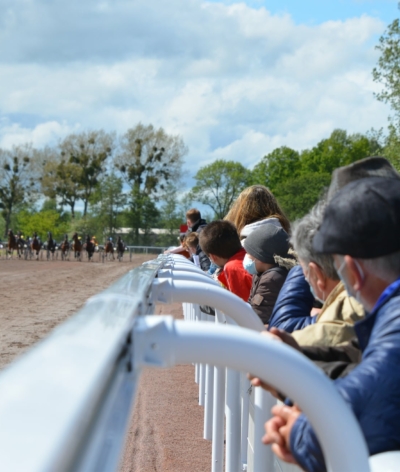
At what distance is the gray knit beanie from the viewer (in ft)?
12.9

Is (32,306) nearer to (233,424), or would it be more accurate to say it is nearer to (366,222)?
(233,424)

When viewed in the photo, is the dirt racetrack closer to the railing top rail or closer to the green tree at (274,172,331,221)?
the railing top rail

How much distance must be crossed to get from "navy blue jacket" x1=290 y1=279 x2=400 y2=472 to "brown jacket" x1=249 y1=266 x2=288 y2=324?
90.5 inches

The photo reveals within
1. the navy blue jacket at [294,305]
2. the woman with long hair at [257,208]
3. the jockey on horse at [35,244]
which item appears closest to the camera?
the navy blue jacket at [294,305]

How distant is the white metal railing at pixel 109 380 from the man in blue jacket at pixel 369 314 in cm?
9

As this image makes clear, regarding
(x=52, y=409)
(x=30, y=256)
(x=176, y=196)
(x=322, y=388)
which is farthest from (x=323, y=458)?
(x=176, y=196)

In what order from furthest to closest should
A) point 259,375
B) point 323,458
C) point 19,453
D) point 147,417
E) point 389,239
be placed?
point 147,417 < point 389,239 < point 323,458 < point 259,375 < point 19,453

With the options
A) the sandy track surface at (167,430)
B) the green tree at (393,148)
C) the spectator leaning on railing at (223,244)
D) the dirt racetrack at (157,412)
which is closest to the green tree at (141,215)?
the green tree at (393,148)

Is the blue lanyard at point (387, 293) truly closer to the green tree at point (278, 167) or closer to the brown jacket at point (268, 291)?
the brown jacket at point (268, 291)

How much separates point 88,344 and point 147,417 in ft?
16.2

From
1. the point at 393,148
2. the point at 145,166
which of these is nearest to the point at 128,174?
the point at 145,166

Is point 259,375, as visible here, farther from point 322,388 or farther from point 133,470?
point 133,470

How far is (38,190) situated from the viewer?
83.6 metres

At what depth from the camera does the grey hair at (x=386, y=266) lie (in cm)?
163
